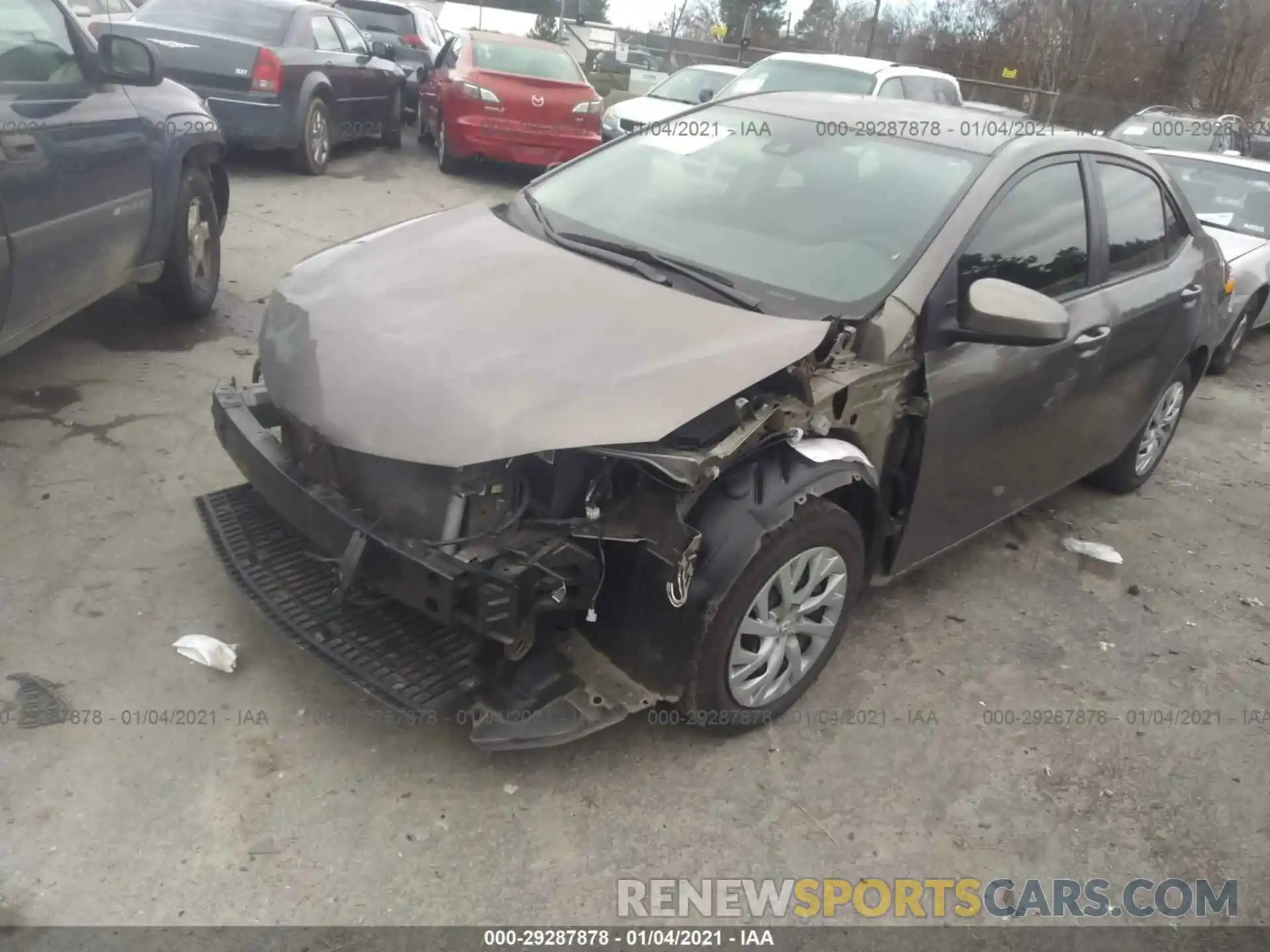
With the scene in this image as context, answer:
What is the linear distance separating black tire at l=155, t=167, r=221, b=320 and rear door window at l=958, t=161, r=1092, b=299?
398 cm

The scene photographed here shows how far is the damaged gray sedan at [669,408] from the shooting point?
2.56 metres

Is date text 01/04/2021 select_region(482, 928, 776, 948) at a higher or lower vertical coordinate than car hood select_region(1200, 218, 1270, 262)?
lower

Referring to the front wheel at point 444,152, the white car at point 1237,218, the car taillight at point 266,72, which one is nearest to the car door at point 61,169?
the car taillight at point 266,72

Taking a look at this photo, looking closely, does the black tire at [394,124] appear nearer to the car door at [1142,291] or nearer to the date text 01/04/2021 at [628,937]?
the car door at [1142,291]

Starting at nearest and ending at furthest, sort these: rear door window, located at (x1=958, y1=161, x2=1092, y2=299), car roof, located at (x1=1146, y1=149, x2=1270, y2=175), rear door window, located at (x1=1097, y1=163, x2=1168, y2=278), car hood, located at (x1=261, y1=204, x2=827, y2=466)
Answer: car hood, located at (x1=261, y1=204, x2=827, y2=466) < rear door window, located at (x1=958, y1=161, x2=1092, y2=299) < rear door window, located at (x1=1097, y1=163, x2=1168, y2=278) < car roof, located at (x1=1146, y1=149, x2=1270, y2=175)

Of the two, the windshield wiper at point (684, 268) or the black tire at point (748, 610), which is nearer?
the black tire at point (748, 610)

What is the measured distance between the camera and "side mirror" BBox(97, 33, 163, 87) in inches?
172

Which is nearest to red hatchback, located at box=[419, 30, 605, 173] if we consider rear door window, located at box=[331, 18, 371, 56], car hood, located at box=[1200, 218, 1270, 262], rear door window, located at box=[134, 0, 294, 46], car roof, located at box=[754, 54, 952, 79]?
rear door window, located at box=[331, 18, 371, 56]

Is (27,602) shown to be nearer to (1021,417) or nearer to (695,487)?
(695,487)

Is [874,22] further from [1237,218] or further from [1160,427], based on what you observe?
[1160,427]

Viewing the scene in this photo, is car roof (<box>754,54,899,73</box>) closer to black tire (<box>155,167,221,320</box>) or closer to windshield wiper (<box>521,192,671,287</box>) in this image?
black tire (<box>155,167,221,320</box>)

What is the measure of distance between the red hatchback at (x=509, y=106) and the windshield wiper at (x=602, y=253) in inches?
286

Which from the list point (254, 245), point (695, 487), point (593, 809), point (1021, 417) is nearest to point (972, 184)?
point (1021, 417)

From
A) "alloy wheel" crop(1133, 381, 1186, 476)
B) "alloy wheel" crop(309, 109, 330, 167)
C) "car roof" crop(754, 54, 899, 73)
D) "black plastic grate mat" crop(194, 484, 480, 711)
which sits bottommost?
"black plastic grate mat" crop(194, 484, 480, 711)
